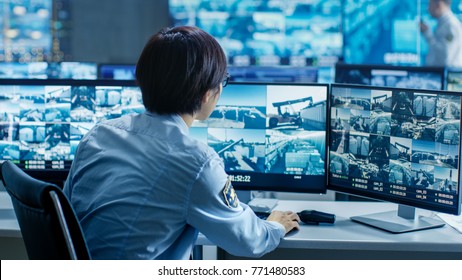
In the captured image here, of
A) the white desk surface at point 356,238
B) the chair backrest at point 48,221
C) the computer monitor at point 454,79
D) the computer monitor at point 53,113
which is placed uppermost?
the computer monitor at point 454,79

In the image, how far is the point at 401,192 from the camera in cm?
236

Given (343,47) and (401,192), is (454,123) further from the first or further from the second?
(343,47)

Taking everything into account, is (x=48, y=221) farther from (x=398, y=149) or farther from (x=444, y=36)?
(x=444, y=36)

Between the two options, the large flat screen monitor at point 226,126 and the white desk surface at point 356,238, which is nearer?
the white desk surface at point 356,238

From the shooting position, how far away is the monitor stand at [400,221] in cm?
233

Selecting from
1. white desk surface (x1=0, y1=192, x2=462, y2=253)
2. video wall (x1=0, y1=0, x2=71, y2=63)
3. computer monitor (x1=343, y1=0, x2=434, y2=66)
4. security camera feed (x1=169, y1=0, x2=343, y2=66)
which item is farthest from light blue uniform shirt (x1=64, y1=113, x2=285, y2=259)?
video wall (x1=0, y1=0, x2=71, y2=63)

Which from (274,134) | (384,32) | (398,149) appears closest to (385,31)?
(384,32)

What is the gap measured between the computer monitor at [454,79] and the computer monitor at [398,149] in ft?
4.28

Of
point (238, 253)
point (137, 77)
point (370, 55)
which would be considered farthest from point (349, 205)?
point (370, 55)

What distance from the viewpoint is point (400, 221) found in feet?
7.92

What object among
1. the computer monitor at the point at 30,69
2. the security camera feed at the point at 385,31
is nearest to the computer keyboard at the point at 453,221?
the computer monitor at the point at 30,69

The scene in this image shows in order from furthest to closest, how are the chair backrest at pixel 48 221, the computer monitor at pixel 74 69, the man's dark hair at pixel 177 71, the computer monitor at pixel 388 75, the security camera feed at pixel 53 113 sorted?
the computer monitor at pixel 74 69 < the computer monitor at pixel 388 75 < the security camera feed at pixel 53 113 < the man's dark hair at pixel 177 71 < the chair backrest at pixel 48 221

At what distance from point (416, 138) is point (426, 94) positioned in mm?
139

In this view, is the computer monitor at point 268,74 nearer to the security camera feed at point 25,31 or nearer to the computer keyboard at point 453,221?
the computer keyboard at point 453,221
